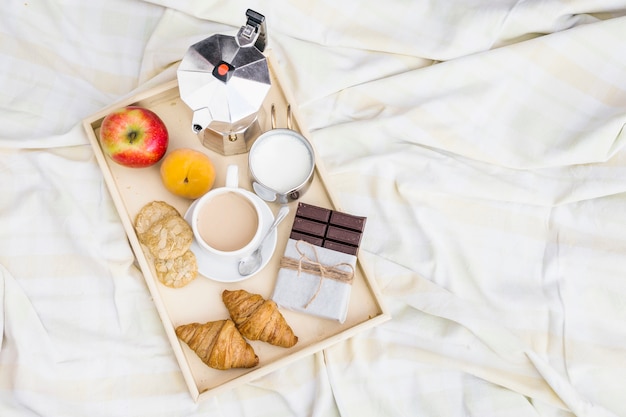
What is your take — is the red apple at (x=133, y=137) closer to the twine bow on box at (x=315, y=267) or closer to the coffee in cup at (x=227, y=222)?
the coffee in cup at (x=227, y=222)

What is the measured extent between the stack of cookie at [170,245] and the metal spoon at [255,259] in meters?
0.07

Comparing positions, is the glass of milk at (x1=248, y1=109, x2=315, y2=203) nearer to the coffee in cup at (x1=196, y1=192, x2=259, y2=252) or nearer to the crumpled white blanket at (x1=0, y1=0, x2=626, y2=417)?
the coffee in cup at (x1=196, y1=192, x2=259, y2=252)

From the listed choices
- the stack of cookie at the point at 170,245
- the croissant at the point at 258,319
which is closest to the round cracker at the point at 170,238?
the stack of cookie at the point at 170,245

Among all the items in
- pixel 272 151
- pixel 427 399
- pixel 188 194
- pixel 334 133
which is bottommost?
pixel 427 399

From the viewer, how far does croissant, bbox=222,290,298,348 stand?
3.01 ft

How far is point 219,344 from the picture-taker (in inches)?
35.6

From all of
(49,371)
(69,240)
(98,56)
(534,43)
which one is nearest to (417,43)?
(534,43)

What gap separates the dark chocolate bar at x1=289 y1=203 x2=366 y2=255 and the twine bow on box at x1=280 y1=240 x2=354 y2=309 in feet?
0.05

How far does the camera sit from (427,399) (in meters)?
1.05

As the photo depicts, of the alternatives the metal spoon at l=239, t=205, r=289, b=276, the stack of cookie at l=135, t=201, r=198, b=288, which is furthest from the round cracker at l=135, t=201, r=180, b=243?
the metal spoon at l=239, t=205, r=289, b=276

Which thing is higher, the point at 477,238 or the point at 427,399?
the point at 477,238

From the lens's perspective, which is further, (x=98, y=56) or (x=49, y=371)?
(x=98, y=56)

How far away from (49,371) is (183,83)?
52cm

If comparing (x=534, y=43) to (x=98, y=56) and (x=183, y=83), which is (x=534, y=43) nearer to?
(x=183, y=83)
